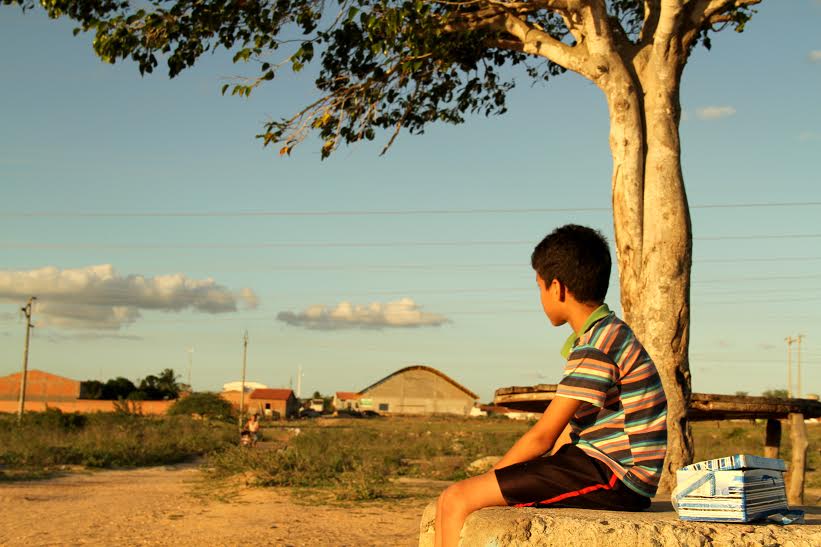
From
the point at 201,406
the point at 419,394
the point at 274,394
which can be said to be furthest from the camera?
the point at 419,394

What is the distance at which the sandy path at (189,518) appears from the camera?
25.5 ft

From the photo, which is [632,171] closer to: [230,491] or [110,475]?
[230,491]

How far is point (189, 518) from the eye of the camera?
9.12m

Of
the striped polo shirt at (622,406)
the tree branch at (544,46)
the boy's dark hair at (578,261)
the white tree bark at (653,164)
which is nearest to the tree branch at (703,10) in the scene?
the white tree bark at (653,164)

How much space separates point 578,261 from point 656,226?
5018mm

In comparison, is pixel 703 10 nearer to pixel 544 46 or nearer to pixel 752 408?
pixel 544 46

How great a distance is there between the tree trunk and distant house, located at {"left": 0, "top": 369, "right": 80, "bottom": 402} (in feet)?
228

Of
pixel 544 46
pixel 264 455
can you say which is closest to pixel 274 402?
pixel 264 455

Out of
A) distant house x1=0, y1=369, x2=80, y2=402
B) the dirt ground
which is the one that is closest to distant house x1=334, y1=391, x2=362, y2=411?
distant house x1=0, y1=369, x2=80, y2=402

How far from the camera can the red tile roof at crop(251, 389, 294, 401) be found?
7250 cm

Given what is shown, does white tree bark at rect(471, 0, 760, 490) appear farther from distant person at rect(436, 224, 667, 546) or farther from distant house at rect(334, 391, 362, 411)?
distant house at rect(334, 391, 362, 411)

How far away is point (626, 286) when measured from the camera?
8.40 meters

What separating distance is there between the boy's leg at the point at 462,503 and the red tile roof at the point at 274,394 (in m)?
69.4

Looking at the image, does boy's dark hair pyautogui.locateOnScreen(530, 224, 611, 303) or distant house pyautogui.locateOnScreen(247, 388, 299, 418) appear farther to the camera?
distant house pyautogui.locateOnScreen(247, 388, 299, 418)
